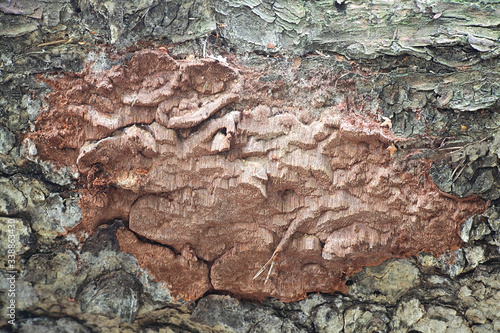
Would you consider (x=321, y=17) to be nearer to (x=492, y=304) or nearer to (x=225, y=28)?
(x=225, y=28)

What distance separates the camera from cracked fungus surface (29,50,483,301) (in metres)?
2.87

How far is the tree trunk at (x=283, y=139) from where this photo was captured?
2801 mm

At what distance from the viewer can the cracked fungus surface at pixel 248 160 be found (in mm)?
2871

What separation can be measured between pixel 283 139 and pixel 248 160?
25cm

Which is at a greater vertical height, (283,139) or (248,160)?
(283,139)

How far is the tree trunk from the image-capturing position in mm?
2801

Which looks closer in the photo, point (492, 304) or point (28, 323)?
point (492, 304)

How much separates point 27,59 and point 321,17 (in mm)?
1868

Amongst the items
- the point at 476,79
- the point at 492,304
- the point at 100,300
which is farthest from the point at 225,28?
the point at 492,304

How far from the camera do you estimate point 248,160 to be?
9.65 feet

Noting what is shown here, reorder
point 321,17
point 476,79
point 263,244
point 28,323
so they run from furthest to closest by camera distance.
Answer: point 28,323 < point 263,244 < point 321,17 < point 476,79

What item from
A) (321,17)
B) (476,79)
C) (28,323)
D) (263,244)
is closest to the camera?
(476,79)

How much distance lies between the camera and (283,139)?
2895 millimetres

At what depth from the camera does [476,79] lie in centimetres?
270
